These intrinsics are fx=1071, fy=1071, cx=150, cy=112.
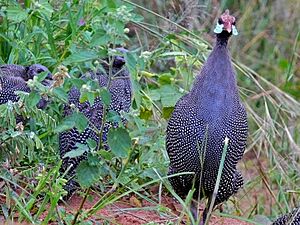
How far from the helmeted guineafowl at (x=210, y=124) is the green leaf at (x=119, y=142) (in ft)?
2.90

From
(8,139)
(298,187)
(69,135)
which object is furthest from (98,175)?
(298,187)

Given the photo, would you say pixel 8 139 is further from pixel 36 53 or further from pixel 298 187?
pixel 298 187

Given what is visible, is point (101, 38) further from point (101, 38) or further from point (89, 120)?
point (89, 120)

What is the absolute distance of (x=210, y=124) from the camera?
4938 mm

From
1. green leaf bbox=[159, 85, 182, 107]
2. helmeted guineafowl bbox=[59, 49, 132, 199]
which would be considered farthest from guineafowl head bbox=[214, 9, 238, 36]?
green leaf bbox=[159, 85, 182, 107]

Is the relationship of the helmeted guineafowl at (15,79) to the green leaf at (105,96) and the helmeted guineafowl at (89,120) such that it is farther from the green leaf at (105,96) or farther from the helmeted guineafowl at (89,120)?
the green leaf at (105,96)

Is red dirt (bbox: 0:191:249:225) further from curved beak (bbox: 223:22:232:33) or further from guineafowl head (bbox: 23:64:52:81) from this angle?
curved beak (bbox: 223:22:232:33)

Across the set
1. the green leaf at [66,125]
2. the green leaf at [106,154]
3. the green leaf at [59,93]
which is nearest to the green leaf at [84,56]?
the green leaf at [59,93]

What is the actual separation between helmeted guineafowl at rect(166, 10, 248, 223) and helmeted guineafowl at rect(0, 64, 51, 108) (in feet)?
2.22

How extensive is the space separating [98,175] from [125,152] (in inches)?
6.1

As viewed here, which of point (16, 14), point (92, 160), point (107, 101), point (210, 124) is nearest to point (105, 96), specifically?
point (107, 101)

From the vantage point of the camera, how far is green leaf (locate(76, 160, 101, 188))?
4.10 meters

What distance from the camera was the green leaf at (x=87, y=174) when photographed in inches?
→ 161

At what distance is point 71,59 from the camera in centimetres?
416
